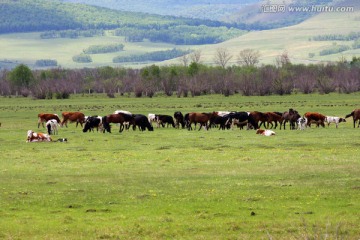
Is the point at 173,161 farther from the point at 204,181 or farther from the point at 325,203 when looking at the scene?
the point at 325,203

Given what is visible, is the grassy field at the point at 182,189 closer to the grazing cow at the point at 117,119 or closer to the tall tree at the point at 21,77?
the grazing cow at the point at 117,119

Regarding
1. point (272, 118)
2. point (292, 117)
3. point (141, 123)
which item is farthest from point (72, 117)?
point (292, 117)

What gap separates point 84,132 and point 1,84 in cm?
8514

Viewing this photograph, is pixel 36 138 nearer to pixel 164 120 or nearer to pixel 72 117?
pixel 72 117

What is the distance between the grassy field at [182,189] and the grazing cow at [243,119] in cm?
882

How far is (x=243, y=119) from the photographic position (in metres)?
41.1

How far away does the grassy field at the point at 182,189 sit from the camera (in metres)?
14.8

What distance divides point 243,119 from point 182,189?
22.2 m

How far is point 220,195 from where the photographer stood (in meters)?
18.2

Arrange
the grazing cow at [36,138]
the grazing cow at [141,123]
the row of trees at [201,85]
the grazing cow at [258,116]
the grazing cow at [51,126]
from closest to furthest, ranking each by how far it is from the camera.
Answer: the grazing cow at [36,138], the grazing cow at [51,126], the grazing cow at [141,123], the grazing cow at [258,116], the row of trees at [201,85]

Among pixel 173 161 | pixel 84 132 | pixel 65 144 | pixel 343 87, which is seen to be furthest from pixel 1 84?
pixel 173 161

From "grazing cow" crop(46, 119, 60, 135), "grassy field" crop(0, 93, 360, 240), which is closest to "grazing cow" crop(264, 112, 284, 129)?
"grazing cow" crop(46, 119, 60, 135)

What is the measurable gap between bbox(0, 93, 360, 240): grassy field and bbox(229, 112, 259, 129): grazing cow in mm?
8821

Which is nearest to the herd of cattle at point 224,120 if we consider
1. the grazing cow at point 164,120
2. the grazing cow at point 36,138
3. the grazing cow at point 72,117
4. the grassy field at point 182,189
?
the grazing cow at point 164,120
